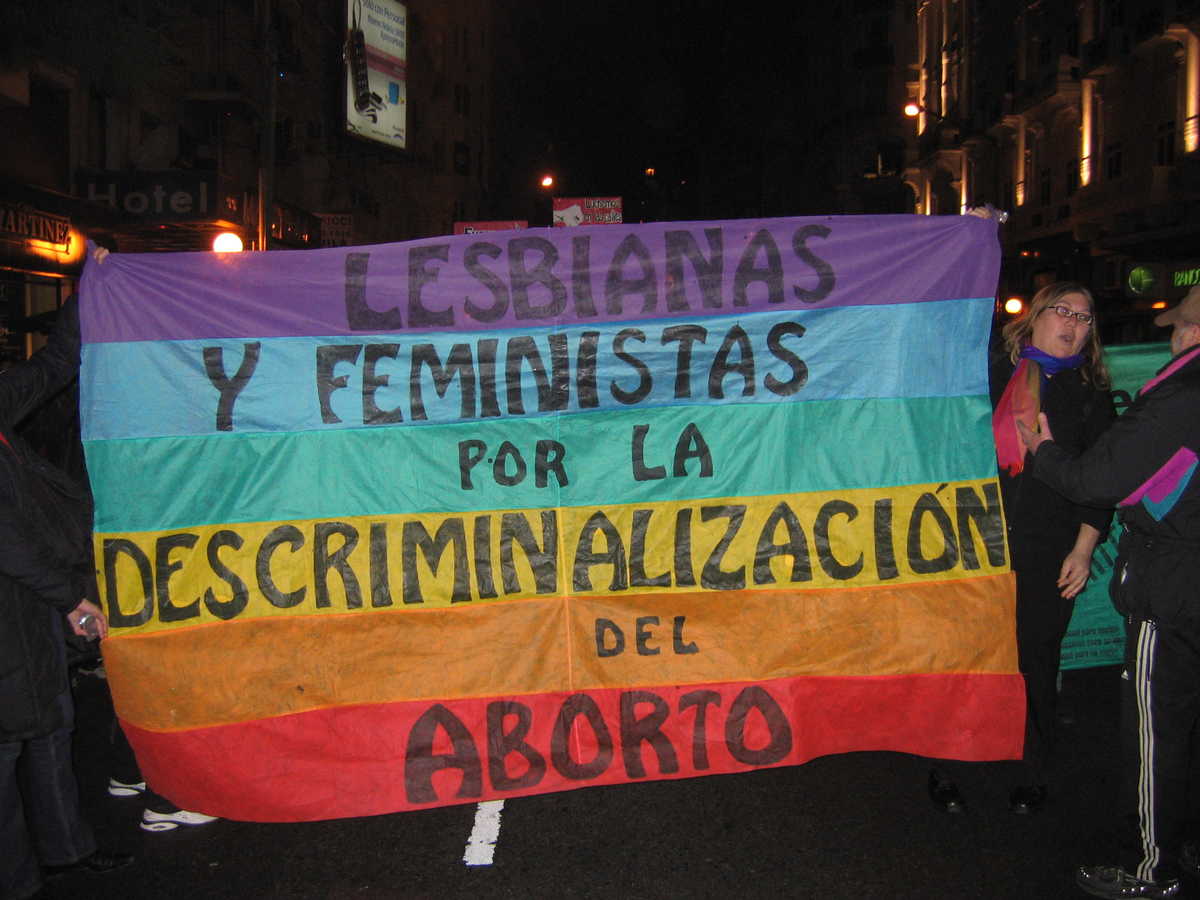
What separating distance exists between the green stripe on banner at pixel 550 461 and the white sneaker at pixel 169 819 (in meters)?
1.18

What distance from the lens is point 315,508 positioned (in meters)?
3.89

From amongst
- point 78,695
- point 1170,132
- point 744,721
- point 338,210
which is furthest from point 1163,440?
point 338,210

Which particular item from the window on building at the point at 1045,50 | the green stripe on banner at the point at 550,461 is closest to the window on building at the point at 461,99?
the window on building at the point at 1045,50

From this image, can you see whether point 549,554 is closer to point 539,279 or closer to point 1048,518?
point 539,279

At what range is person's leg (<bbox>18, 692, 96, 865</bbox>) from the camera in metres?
3.54

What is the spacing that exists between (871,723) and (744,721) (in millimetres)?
517

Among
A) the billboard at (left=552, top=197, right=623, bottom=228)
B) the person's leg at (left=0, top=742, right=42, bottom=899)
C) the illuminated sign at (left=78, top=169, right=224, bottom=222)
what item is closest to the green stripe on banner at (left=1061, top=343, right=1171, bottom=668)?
the person's leg at (left=0, top=742, right=42, bottom=899)

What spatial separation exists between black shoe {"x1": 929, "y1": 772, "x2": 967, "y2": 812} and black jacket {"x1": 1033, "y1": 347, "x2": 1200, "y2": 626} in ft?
3.72

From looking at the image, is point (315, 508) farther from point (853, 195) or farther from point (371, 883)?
point (853, 195)

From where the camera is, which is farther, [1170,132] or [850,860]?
[1170,132]

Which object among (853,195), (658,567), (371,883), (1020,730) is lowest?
(371,883)

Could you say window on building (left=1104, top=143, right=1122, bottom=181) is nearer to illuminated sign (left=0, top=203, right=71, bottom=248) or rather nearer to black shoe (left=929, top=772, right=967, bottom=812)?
illuminated sign (left=0, top=203, right=71, bottom=248)

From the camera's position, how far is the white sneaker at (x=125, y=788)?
4.28 m

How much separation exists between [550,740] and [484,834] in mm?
461
